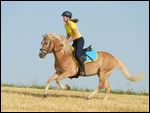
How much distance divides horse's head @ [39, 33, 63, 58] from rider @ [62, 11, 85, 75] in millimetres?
362

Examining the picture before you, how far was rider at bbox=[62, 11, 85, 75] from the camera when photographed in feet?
50.5

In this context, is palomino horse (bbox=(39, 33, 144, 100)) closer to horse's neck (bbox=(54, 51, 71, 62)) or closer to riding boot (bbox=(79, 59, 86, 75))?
horse's neck (bbox=(54, 51, 71, 62))

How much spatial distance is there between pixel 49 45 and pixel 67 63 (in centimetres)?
79

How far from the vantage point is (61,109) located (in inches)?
497

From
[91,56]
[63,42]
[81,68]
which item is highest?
[63,42]

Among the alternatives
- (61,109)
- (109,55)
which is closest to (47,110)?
(61,109)

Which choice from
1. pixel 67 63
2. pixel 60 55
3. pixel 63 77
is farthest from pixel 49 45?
pixel 63 77

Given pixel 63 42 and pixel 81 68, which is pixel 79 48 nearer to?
pixel 63 42

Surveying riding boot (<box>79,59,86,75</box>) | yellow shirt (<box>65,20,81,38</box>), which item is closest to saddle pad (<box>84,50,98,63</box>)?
riding boot (<box>79,59,86,75</box>)

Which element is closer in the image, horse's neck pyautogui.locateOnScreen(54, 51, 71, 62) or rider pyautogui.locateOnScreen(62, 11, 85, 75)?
rider pyautogui.locateOnScreen(62, 11, 85, 75)

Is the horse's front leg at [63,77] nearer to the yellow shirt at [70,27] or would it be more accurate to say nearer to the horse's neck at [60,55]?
the horse's neck at [60,55]

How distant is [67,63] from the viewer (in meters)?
15.8

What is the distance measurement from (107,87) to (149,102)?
153 cm

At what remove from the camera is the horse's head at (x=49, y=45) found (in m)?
15.6
